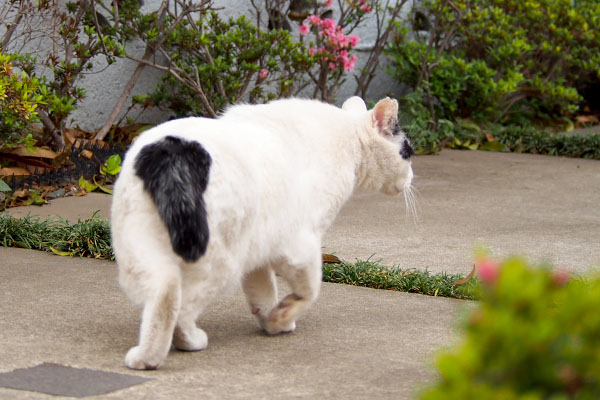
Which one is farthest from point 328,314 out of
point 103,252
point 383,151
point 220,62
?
point 220,62

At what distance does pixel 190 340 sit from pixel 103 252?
6.28ft

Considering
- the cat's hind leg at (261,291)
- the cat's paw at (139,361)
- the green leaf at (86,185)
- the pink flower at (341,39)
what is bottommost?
the green leaf at (86,185)

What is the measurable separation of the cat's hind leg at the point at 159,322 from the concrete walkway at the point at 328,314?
0.07m

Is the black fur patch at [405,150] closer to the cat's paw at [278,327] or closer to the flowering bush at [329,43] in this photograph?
the cat's paw at [278,327]

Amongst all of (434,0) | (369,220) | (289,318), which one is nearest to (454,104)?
(434,0)

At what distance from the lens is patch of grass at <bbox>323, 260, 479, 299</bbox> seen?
15.0 ft

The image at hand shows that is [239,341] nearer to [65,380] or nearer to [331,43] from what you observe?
[65,380]

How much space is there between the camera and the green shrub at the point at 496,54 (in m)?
10.0

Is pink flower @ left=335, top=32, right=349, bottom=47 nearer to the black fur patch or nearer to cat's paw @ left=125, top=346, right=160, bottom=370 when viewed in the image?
the black fur patch

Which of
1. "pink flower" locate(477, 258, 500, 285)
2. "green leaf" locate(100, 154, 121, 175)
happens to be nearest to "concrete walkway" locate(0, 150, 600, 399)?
"green leaf" locate(100, 154, 121, 175)

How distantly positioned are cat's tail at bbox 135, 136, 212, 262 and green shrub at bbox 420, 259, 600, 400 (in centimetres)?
169

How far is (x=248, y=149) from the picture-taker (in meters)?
3.47

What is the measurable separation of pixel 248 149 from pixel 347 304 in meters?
1.22

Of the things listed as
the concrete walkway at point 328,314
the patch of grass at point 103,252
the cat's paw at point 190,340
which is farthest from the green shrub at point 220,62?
the cat's paw at point 190,340
